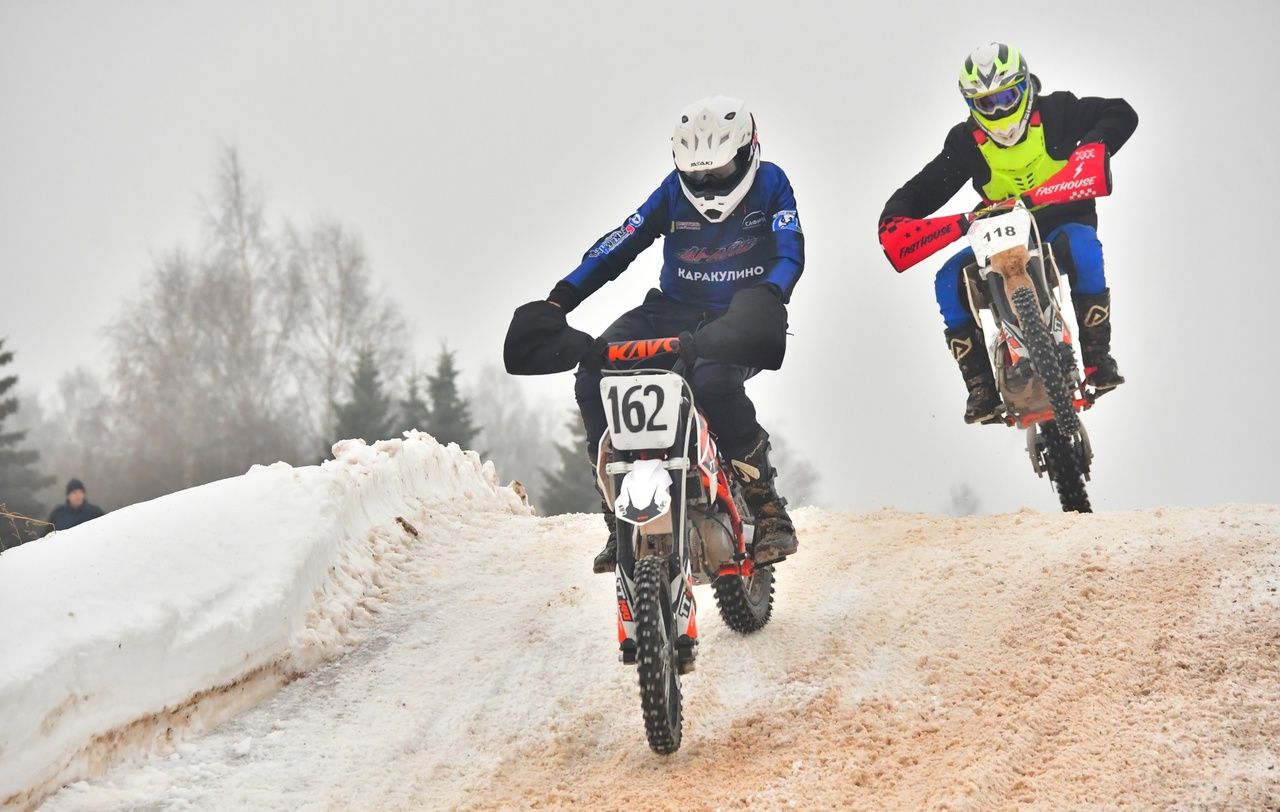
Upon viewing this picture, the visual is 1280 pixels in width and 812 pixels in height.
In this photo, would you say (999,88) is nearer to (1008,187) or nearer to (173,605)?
(1008,187)

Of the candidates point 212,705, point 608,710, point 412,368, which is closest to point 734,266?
point 608,710

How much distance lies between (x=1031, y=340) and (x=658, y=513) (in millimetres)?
4009

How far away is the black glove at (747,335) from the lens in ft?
16.4

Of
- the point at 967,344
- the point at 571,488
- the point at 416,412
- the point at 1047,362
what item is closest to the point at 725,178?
the point at 1047,362

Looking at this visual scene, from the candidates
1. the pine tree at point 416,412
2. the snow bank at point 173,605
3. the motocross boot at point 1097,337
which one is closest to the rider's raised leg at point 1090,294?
the motocross boot at point 1097,337

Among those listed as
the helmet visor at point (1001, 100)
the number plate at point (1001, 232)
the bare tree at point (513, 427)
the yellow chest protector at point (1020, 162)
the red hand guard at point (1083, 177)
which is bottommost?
the bare tree at point (513, 427)

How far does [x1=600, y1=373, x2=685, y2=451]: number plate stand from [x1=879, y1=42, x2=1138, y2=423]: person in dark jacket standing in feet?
10.8

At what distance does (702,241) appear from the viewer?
20.6 ft

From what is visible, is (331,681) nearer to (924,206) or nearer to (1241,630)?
(1241,630)

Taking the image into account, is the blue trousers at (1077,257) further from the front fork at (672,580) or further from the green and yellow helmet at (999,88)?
the front fork at (672,580)

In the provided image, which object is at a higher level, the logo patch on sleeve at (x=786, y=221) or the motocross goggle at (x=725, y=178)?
the motocross goggle at (x=725, y=178)

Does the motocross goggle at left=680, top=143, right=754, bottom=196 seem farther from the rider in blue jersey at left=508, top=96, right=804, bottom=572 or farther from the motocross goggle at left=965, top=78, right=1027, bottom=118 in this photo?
the motocross goggle at left=965, top=78, right=1027, bottom=118

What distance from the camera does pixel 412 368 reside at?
3788 centimetres

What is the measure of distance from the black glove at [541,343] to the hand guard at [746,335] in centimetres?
52
